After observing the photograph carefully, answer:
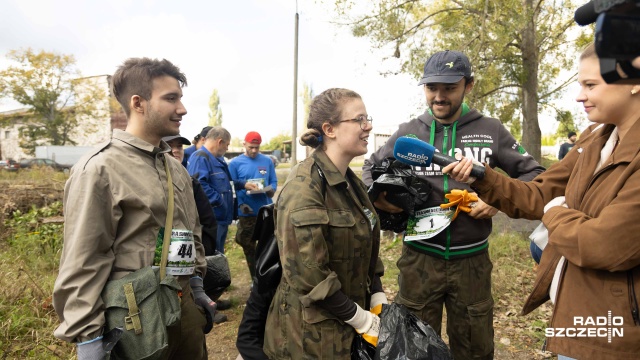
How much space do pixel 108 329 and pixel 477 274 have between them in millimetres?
2241

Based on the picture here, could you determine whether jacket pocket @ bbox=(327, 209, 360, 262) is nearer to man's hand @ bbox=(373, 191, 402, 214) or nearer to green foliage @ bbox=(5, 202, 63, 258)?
man's hand @ bbox=(373, 191, 402, 214)

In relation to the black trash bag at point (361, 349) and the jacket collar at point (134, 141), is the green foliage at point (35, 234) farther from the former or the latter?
the black trash bag at point (361, 349)

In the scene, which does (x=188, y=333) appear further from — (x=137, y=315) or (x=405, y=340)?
(x=405, y=340)

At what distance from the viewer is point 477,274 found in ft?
8.83

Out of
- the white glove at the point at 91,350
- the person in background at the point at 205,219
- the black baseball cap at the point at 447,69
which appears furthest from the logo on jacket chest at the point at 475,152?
the white glove at the point at 91,350

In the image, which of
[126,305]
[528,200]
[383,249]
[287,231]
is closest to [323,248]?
[287,231]

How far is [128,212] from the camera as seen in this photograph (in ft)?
6.03

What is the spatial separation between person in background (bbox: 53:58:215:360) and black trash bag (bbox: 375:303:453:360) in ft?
3.34

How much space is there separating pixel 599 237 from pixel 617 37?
30.8 inches

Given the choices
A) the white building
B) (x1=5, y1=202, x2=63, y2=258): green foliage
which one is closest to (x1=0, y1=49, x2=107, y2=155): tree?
the white building

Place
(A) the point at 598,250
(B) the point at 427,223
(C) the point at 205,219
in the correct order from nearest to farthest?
1. (A) the point at 598,250
2. (B) the point at 427,223
3. (C) the point at 205,219

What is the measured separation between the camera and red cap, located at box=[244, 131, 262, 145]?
562 centimetres

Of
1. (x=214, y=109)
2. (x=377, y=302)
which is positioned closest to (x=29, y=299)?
(x=377, y=302)

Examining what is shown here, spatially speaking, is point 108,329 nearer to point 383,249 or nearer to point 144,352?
point 144,352
